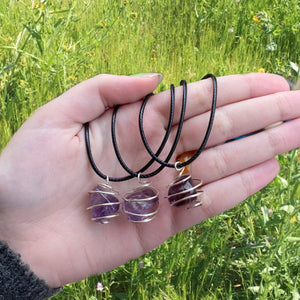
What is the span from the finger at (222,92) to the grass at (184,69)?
0.25 m

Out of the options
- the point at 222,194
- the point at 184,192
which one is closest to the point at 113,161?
the point at 184,192

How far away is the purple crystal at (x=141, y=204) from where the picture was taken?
132 cm

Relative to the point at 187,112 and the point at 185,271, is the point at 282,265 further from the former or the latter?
the point at 187,112

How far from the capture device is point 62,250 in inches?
53.2

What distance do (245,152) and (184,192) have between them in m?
0.29

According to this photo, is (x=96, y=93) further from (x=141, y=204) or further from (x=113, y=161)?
(x=141, y=204)

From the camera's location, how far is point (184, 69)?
2689 millimetres

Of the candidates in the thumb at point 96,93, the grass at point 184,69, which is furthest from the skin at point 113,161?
the grass at point 184,69

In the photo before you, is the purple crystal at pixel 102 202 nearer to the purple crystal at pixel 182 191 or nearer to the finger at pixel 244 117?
the purple crystal at pixel 182 191

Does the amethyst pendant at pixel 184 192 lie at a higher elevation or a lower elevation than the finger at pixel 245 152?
lower

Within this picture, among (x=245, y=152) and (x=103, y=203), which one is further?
(x=245, y=152)

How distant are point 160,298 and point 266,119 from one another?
756mm

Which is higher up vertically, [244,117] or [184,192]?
[244,117]

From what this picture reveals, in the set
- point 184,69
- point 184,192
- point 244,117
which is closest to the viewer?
point 184,192
